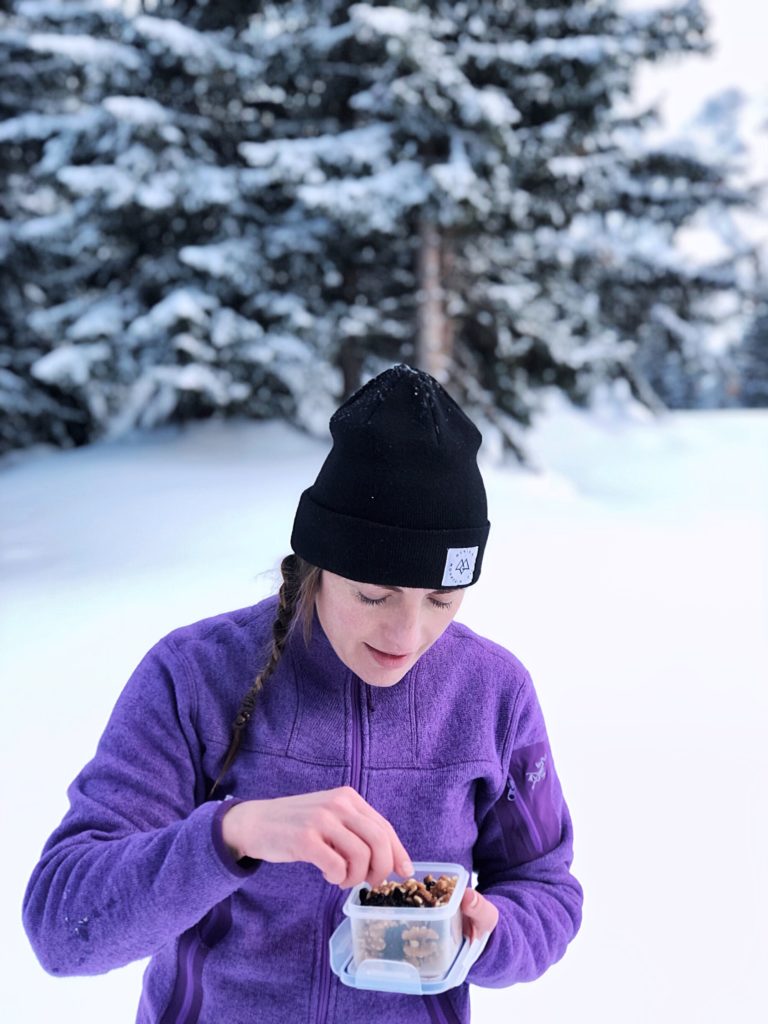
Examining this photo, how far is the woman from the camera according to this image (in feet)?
4.34

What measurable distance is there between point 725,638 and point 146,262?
706 centimetres

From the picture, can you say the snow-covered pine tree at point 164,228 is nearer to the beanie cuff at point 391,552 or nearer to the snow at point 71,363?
the snow at point 71,363

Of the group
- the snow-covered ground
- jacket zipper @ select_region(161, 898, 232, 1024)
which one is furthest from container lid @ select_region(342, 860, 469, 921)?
the snow-covered ground

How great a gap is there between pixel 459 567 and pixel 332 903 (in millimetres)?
514

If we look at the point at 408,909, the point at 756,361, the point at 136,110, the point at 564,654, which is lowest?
the point at 564,654

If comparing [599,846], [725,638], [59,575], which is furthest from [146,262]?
[599,846]

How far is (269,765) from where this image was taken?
4.44 feet

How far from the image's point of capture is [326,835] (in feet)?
3.26

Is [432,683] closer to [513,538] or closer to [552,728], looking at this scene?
[552,728]

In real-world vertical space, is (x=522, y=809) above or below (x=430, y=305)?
below

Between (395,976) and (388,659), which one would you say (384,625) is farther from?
(395,976)

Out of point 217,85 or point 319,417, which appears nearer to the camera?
point 217,85

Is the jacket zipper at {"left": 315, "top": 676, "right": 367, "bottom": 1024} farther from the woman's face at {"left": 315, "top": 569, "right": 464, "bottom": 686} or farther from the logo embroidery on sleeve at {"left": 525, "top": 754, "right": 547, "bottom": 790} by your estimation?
the logo embroidery on sleeve at {"left": 525, "top": 754, "right": 547, "bottom": 790}

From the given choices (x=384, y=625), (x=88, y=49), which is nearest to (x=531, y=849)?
(x=384, y=625)
